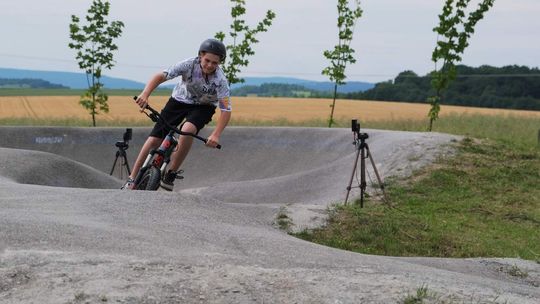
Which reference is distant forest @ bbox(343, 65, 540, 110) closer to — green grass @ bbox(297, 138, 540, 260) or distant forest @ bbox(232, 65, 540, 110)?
distant forest @ bbox(232, 65, 540, 110)

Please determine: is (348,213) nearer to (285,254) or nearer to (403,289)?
(285,254)

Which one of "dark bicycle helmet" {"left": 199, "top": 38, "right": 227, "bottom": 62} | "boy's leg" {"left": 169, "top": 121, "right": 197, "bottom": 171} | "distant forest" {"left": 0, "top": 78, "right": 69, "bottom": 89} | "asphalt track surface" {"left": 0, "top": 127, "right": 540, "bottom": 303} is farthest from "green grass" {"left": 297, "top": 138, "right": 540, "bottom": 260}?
"distant forest" {"left": 0, "top": 78, "right": 69, "bottom": 89}

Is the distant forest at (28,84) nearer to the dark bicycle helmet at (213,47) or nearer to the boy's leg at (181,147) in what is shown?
the boy's leg at (181,147)


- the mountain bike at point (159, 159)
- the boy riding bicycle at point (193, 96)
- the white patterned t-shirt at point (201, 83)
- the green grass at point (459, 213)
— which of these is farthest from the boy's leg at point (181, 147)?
the green grass at point (459, 213)

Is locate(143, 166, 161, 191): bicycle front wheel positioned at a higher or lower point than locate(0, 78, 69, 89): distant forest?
higher

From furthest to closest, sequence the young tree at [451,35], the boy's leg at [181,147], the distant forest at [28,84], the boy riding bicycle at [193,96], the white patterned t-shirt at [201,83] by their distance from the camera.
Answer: the distant forest at [28,84] < the young tree at [451,35] < the white patterned t-shirt at [201,83] < the boy's leg at [181,147] < the boy riding bicycle at [193,96]

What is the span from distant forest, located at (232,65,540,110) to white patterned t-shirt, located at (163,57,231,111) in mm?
44095

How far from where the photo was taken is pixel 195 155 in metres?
22.1

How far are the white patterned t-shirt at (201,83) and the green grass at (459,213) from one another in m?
1.84

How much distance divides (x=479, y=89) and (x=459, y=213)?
145 feet

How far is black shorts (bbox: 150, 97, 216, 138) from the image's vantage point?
32.5 feet

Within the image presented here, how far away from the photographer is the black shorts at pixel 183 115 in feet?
32.5

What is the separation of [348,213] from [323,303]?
5.48m

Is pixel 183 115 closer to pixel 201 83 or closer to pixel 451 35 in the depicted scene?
pixel 201 83
